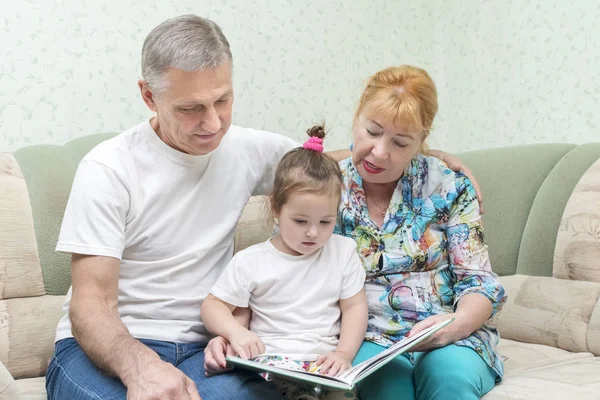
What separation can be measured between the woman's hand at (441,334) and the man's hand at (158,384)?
535 millimetres

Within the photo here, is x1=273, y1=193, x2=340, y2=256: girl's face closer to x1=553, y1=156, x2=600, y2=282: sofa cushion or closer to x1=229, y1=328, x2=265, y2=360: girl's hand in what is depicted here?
x1=229, y1=328, x2=265, y2=360: girl's hand

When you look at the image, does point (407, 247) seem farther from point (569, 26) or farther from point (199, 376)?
point (569, 26)

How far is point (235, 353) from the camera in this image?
1.51 m

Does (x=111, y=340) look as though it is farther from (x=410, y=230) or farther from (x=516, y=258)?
(x=516, y=258)

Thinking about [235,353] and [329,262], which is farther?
[329,262]

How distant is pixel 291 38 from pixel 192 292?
139 centimetres

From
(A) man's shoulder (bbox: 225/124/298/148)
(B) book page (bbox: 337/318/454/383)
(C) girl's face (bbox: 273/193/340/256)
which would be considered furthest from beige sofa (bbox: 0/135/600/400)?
(C) girl's face (bbox: 273/193/340/256)

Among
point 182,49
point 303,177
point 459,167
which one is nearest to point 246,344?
point 303,177

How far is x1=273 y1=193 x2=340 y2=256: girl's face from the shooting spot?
1621mm

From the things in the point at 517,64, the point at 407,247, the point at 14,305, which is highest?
the point at 517,64

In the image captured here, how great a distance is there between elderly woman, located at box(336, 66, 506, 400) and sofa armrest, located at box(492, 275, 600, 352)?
0.29 metres

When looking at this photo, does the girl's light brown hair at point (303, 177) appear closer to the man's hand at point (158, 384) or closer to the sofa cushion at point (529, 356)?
the man's hand at point (158, 384)

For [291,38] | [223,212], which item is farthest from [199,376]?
[291,38]

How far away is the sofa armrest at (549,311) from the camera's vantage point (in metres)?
1.92
